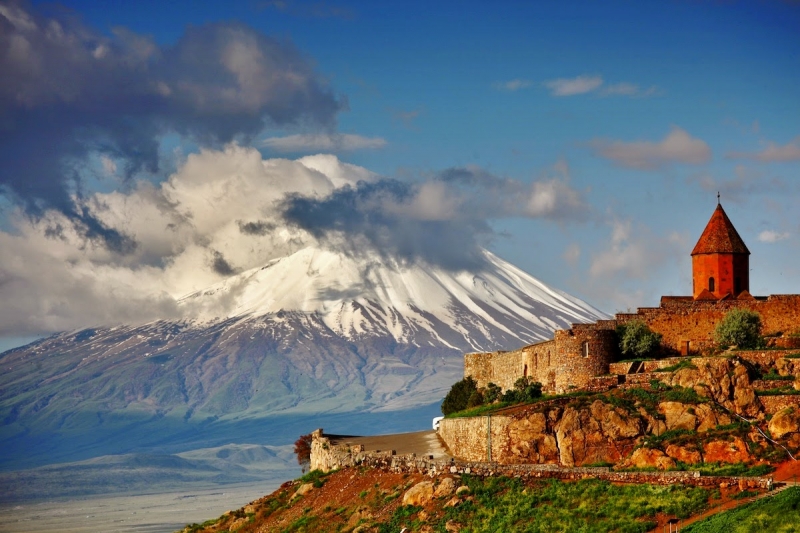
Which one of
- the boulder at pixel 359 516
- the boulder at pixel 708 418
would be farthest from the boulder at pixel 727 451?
the boulder at pixel 359 516

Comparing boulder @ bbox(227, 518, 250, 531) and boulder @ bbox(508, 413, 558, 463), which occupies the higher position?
→ boulder @ bbox(508, 413, 558, 463)

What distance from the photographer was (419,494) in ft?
136

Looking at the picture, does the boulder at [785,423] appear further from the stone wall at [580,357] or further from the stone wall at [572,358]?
the stone wall at [580,357]

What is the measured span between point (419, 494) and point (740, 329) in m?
13.3

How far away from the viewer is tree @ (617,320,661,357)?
47781 mm

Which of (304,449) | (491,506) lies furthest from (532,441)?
(304,449)

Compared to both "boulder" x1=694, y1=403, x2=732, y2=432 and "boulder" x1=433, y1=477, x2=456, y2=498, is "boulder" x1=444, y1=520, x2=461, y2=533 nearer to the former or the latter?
"boulder" x1=433, y1=477, x2=456, y2=498

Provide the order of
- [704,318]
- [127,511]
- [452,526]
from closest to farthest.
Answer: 1. [452,526]
2. [704,318]
3. [127,511]

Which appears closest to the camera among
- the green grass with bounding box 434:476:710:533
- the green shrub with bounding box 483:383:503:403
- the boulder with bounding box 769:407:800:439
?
the green grass with bounding box 434:476:710:533

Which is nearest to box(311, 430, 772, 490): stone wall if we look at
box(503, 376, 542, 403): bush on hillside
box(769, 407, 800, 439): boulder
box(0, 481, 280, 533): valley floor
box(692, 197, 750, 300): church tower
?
box(769, 407, 800, 439): boulder

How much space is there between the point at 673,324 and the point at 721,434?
9.45 meters

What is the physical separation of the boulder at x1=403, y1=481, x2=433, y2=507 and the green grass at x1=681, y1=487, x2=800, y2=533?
9454mm

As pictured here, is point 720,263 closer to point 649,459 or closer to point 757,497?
point 649,459

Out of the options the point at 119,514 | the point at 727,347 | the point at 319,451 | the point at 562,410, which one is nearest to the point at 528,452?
the point at 562,410
